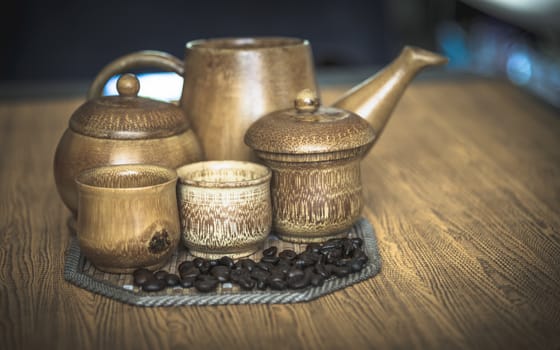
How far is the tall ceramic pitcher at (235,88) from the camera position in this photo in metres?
1.16

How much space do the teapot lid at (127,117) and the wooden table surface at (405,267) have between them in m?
0.18

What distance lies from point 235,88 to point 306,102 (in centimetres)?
15

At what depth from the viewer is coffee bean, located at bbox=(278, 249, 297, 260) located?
974 millimetres

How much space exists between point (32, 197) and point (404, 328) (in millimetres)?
757

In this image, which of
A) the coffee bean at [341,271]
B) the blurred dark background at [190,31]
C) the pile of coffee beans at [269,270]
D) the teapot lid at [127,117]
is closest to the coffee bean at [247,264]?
the pile of coffee beans at [269,270]

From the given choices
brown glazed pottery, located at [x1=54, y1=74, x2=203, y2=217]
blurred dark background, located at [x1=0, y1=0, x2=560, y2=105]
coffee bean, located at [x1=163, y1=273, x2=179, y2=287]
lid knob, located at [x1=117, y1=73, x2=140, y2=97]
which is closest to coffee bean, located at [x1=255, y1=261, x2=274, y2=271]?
coffee bean, located at [x1=163, y1=273, x2=179, y2=287]

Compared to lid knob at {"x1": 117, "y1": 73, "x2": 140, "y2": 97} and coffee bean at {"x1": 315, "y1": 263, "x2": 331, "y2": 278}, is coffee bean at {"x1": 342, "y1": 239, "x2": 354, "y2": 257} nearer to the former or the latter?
coffee bean at {"x1": 315, "y1": 263, "x2": 331, "y2": 278}

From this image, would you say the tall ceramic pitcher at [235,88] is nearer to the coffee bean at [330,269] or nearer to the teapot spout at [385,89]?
the teapot spout at [385,89]

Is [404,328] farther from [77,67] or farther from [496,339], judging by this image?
[77,67]

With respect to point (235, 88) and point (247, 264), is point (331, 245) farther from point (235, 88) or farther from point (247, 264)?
point (235, 88)

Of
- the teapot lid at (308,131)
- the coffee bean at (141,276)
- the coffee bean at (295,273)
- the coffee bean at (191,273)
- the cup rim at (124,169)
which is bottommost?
the coffee bean at (295,273)

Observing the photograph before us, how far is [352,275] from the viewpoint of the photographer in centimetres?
94

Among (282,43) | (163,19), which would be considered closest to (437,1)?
(163,19)

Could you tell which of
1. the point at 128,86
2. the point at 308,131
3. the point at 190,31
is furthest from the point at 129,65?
the point at 190,31
